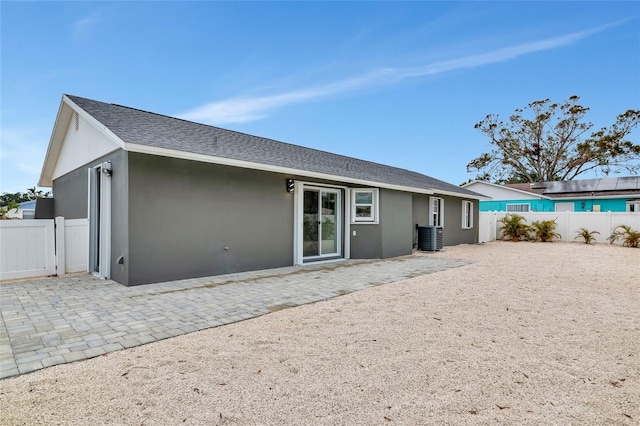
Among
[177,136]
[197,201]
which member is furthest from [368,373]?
[177,136]

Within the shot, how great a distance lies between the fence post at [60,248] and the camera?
6.96 meters

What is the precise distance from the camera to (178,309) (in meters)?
4.59

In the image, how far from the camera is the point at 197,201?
22.1ft

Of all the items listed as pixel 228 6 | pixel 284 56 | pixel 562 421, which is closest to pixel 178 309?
pixel 562 421

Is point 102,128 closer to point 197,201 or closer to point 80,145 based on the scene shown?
point 197,201

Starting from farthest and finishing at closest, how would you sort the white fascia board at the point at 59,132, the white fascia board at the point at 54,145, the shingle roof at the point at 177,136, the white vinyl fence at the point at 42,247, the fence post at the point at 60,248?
the white fascia board at the point at 54,145 → the fence post at the point at 60,248 → the white fascia board at the point at 59,132 → the white vinyl fence at the point at 42,247 → the shingle roof at the point at 177,136

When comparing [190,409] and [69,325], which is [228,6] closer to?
[69,325]

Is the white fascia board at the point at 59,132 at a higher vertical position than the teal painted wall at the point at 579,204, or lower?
higher

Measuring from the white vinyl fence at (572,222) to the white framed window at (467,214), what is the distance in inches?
35.7

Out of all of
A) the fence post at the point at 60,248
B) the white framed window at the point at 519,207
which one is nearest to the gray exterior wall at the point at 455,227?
the white framed window at the point at 519,207

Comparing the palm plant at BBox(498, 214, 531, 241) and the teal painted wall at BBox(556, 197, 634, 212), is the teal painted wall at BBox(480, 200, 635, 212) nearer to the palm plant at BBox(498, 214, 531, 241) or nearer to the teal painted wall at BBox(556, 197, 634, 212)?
the teal painted wall at BBox(556, 197, 634, 212)

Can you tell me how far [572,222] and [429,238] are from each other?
9728 mm

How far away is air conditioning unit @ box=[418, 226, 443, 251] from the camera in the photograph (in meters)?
12.4

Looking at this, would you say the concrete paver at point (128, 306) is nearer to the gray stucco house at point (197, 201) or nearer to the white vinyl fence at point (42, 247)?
A: the white vinyl fence at point (42, 247)
